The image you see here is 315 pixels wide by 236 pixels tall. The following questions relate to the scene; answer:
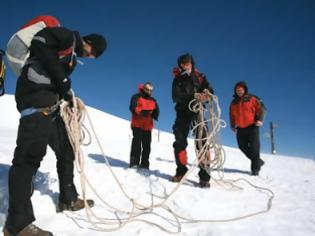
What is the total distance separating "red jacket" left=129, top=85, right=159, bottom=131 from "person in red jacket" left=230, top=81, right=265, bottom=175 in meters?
1.67

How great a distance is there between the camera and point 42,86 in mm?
3027

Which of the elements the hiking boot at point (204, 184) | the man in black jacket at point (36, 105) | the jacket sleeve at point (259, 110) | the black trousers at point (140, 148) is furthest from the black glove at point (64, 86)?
the jacket sleeve at point (259, 110)

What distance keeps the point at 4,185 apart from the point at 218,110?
10.0 feet

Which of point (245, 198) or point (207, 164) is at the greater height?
point (207, 164)

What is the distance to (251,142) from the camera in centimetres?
666

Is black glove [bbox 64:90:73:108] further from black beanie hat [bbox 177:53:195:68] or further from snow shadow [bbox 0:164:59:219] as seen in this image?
black beanie hat [bbox 177:53:195:68]

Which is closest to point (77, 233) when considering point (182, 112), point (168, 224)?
Result: point (168, 224)

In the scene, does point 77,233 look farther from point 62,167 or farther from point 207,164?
point 207,164

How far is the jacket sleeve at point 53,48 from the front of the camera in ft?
9.71

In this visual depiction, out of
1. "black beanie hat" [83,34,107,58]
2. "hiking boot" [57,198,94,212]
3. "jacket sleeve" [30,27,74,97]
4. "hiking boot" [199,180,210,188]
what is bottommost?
"hiking boot" [57,198,94,212]

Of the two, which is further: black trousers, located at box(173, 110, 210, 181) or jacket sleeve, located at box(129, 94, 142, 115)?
jacket sleeve, located at box(129, 94, 142, 115)

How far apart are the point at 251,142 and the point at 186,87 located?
230 centimetres

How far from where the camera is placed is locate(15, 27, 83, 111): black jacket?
2.97m

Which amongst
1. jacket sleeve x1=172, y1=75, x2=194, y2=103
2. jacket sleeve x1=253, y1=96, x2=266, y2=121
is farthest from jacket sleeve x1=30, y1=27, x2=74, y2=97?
jacket sleeve x1=253, y1=96, x2=266, y2=121
